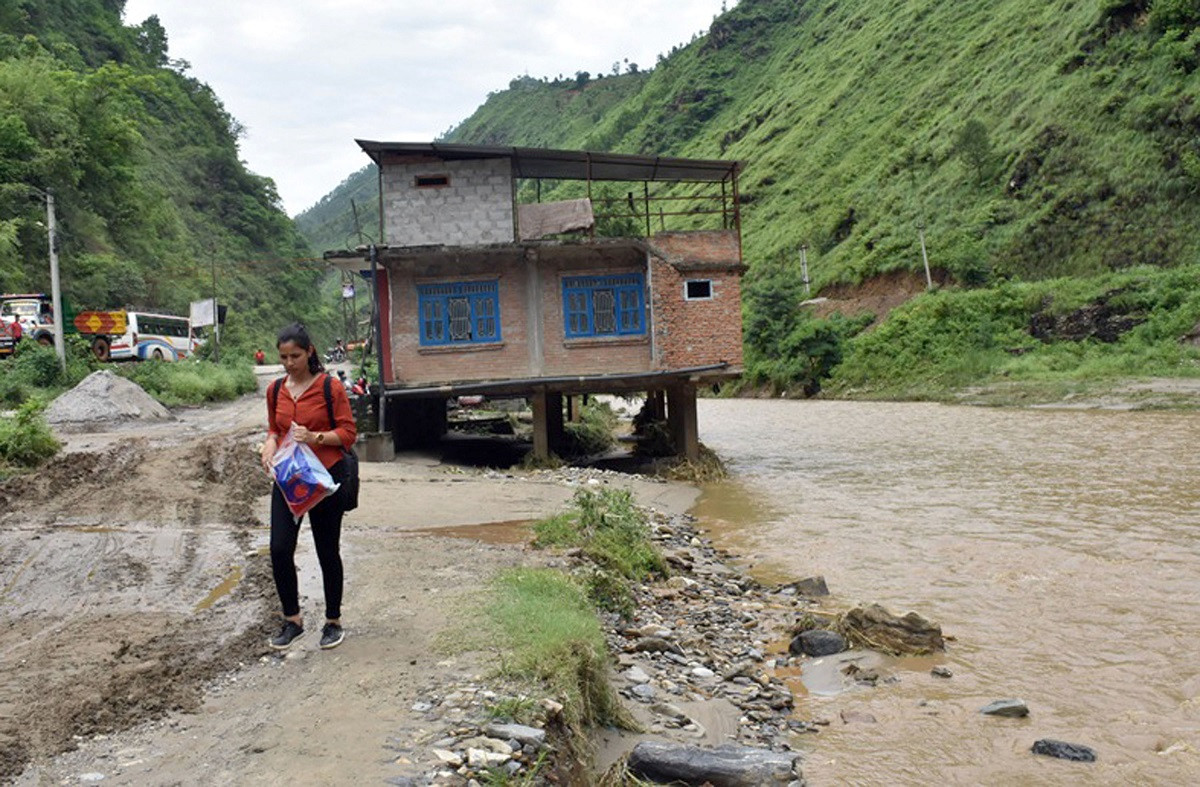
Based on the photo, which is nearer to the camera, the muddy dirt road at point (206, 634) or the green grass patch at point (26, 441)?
the muddy dirt road at point (206, 634)

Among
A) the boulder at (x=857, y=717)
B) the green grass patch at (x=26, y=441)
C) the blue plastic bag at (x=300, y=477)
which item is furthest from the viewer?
the green grass patch at (x=26, y=441)

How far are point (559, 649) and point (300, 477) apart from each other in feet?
5.82

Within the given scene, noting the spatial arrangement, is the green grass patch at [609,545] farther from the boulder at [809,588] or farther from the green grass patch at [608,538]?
the boulder at [809,588]

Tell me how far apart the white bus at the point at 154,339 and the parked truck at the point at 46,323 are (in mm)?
344

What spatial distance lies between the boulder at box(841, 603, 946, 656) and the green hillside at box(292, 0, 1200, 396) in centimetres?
2575

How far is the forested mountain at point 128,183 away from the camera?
3447 centimetres

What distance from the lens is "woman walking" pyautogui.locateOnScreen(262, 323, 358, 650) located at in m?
5.12

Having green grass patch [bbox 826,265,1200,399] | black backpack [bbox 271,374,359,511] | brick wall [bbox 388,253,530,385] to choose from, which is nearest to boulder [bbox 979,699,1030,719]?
black backpack [bbox 271,374,359,511]

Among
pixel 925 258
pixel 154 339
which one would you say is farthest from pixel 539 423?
pixel 925 258

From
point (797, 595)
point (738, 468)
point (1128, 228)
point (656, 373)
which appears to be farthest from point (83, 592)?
point (1128, 228)

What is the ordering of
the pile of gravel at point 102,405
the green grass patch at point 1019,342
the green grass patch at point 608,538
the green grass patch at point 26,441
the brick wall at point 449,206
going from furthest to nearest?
the green grass patch at point 1019,342 → the pile of gravel at point 102,405 → the brick wall at point 449,206 → the green grass patch at point 26,441 → the green grass patch at point 608,538

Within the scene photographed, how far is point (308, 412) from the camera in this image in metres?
5.16

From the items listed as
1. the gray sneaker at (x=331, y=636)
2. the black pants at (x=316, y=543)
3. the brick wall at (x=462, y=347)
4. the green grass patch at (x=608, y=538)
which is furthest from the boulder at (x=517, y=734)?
the brick wall at (x=462, y=347)

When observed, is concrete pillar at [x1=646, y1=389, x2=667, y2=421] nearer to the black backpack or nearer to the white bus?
the white bus
